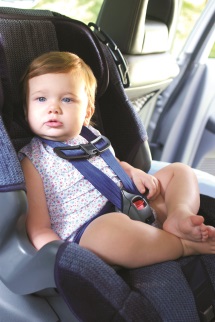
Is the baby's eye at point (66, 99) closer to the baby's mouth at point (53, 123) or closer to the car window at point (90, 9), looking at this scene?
the baby's mouth at point (53, 123)

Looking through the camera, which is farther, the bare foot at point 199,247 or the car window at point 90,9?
the car window at point 90,9

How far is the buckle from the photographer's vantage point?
1.50m

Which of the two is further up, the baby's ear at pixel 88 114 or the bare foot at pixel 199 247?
the baby's ear at pixel 88 114

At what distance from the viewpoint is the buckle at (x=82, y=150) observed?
150 cm

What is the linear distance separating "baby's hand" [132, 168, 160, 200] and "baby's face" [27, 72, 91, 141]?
26cm

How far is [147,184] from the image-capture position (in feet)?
5.34

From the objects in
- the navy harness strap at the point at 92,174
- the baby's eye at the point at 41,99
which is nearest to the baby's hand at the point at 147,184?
the navy harness strap at the point at 92,174

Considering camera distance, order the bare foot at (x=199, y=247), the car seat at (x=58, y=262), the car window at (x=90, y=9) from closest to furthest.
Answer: the car seat at (x=58, y=262) < the bare foot at (x=199, y=247) < the car window at (x=90, y=9)

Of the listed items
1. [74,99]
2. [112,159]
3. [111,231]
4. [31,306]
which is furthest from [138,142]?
[31,306]

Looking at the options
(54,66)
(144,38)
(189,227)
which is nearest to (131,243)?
(189,227)

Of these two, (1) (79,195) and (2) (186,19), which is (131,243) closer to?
(1) (79,195)

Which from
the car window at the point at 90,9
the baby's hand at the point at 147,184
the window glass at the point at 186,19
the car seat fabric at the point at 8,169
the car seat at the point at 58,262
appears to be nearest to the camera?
the car seat at the point at 58,262

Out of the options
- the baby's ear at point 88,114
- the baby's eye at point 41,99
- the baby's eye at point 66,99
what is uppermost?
the baby's eye at point 66,99

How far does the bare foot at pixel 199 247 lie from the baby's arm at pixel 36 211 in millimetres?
327
